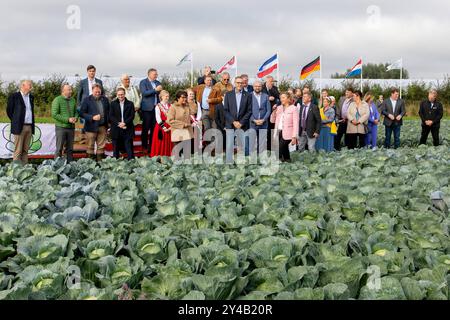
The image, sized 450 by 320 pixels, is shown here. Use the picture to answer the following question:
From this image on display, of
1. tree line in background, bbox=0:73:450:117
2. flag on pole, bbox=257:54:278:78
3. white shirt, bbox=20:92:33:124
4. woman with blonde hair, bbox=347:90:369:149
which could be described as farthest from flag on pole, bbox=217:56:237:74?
white shirt, bbox=20:92:33:124

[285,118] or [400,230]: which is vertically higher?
[285,118]

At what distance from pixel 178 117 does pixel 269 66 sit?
10.6m

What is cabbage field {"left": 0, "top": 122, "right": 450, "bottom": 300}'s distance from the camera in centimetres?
307

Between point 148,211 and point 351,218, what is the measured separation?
65.7 inches

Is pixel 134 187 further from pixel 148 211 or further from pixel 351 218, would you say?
pixel 351 218

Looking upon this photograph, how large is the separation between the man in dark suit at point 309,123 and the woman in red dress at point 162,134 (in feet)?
10.8

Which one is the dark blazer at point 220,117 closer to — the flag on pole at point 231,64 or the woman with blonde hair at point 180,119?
the woman with blonde hair at point 180,119

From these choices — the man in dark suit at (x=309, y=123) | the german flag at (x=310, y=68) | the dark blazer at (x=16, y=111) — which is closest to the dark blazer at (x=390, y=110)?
the german flag at (x=310, y=68)

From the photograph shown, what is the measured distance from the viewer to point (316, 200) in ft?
17.4

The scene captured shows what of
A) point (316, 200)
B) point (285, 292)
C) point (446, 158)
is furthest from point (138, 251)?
point (446, 158)

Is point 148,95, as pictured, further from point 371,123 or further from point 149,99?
point 371,123

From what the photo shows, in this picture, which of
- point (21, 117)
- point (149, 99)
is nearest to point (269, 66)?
point (149, 99)

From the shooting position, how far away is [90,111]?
46.9ft
